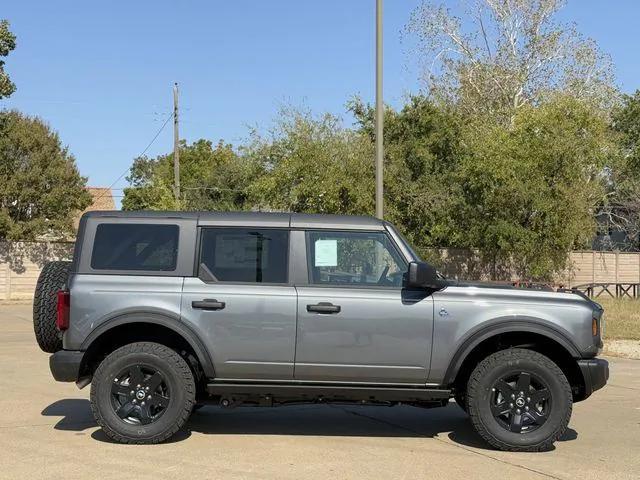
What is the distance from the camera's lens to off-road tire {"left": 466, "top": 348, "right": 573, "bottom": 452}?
243 inches

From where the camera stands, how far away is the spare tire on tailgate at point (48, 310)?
6.39 m

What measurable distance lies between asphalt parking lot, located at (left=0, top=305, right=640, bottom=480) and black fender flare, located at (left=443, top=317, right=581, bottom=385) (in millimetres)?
773

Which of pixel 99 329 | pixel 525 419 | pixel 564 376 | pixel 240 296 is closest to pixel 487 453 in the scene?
pixel 525 419

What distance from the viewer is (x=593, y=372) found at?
20.2 feet

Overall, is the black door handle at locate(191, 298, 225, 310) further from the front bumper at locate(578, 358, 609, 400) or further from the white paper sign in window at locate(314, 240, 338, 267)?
the front bumper at locate(578, 358, 609, 400)

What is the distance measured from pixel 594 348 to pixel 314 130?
59.8ft

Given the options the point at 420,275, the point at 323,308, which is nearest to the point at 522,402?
the point at 420,275

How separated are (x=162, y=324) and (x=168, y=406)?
0.70 meters

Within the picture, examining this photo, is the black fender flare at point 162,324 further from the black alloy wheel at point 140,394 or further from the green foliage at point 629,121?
the green foliage at point 629,121

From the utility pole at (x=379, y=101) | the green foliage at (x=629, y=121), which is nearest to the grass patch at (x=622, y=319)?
the utility pole at (x=379, y=101)

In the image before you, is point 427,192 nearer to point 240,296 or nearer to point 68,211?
point 68,211

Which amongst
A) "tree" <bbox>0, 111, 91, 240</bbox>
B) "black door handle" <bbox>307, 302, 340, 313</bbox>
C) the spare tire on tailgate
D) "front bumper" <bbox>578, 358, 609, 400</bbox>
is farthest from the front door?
"tree" <bbox>0, 111, 91, 240</bbox>

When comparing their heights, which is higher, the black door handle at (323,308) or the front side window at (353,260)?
the front side window at (353,260)

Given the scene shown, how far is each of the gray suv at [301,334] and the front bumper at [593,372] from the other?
11 mm
